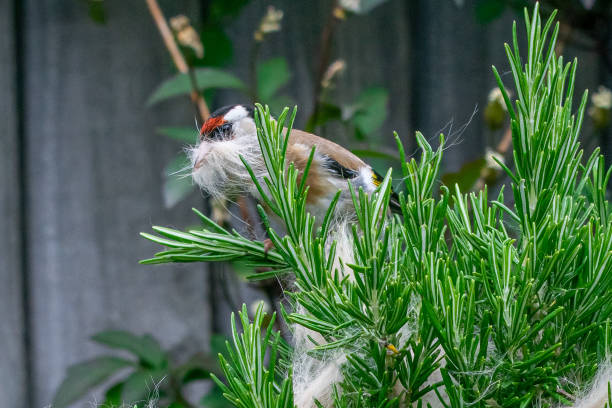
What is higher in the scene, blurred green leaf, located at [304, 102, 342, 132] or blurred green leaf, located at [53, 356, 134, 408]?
blurred green leaf, located at [304, 102, 342, 132]

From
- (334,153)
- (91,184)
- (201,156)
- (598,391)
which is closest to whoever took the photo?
(598,391)

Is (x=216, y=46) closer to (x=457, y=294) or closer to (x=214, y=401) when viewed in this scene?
(x=214, y=401)

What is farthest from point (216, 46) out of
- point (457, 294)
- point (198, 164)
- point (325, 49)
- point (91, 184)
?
point (457, 294)

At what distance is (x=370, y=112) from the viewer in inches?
47.9

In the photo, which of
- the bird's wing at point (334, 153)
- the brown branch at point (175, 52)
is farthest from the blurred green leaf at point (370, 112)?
the bird's wing at point (334, 153)

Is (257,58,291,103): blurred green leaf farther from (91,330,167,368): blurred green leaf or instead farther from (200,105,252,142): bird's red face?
(91,330,167,368): blurred green leaf

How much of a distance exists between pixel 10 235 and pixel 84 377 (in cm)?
31

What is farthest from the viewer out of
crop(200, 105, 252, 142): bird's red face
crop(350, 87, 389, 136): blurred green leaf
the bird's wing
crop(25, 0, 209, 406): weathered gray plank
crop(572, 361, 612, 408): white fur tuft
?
crop(25, 0, 209, 406): weathered gray plank

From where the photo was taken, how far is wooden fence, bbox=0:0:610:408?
1304 millimetres

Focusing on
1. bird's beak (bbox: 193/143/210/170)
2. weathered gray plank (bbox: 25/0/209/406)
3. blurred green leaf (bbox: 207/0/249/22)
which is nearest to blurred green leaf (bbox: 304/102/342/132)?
blurred green leaf (bbox: 207/0/249/22)

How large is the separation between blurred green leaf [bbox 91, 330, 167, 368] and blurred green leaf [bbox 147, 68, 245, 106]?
1.32 feet

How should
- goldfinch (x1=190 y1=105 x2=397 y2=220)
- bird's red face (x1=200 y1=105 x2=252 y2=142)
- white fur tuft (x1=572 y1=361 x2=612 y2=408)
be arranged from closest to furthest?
white fur tuft (x1=572 y1=361 x2=612 y2=408)
goldfinch (x1=190 y1=105 x2=397 y2=220)
bird's red face (x1=200 y1=105 x2=252 y2=142)

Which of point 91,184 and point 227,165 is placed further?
point 91,184

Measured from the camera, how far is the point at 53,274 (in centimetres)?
131
